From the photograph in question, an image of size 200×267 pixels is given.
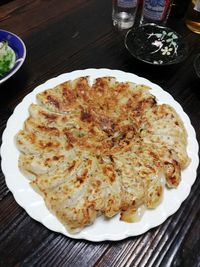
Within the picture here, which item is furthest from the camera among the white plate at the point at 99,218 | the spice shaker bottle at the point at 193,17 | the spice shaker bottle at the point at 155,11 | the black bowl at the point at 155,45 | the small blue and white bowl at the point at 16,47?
the spice shaker bottle at the point at 193,17

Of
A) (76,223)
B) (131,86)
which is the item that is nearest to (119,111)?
(131,86)

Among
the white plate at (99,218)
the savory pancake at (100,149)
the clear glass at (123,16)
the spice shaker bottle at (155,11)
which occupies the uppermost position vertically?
the spice shaker bottle at (155,11)

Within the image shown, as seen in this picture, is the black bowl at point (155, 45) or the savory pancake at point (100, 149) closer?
the savory pancake at point (100, 149)

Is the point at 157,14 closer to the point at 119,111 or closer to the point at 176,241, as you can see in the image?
the point at 119,111

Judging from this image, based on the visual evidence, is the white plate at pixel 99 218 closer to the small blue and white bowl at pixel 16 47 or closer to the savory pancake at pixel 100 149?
the savory pancake at pixel 100 149

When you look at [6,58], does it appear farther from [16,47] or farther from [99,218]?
[99,218]

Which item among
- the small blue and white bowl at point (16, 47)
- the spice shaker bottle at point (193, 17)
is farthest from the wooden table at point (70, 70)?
the small blue and white bowl at point (16, 47)

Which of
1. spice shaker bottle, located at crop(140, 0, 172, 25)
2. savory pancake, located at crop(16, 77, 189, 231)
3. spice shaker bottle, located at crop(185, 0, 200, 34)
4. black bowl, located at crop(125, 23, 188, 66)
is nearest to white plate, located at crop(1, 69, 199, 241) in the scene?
savory pancake, located at crop(16, 77, 189, 231)
